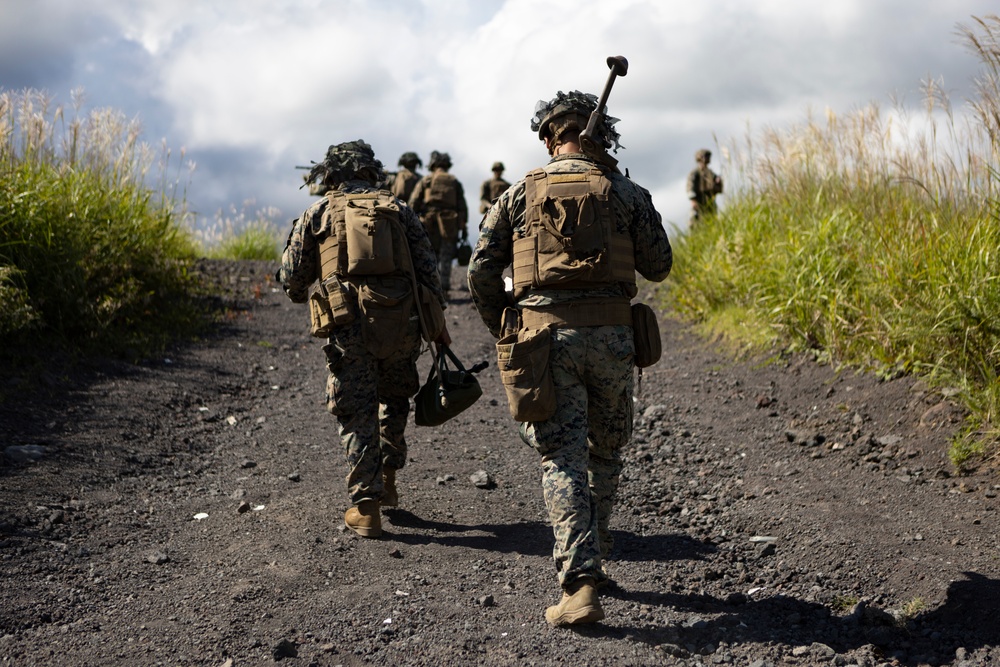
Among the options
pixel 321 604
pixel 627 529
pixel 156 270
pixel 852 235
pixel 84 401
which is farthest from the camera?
pixel 156 270

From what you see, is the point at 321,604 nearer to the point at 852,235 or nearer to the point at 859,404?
the point at 859,404

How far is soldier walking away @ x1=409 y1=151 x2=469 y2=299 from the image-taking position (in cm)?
1378

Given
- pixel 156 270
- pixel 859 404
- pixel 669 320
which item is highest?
pixel 156 270

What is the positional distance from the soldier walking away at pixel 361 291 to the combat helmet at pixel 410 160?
30.6ft

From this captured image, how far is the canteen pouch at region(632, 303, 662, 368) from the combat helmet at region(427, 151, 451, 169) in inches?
407

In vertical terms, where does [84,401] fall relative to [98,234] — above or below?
below

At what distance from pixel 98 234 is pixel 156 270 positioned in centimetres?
126

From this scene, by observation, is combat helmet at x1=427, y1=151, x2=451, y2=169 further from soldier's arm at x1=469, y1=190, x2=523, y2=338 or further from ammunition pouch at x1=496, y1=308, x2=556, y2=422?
ammunition pouch at x1=496, y1=308, x2=556, y2=422

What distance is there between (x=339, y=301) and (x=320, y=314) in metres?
0.17

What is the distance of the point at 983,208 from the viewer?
6387 mm

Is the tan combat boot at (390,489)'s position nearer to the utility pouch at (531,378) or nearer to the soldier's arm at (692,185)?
the utility pouch at (531,378)

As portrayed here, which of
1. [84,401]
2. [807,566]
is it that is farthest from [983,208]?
[84,401]

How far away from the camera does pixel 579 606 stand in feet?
12.4

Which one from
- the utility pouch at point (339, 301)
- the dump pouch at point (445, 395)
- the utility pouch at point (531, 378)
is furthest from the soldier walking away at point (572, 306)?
the utility pouch at point (339, 301)
